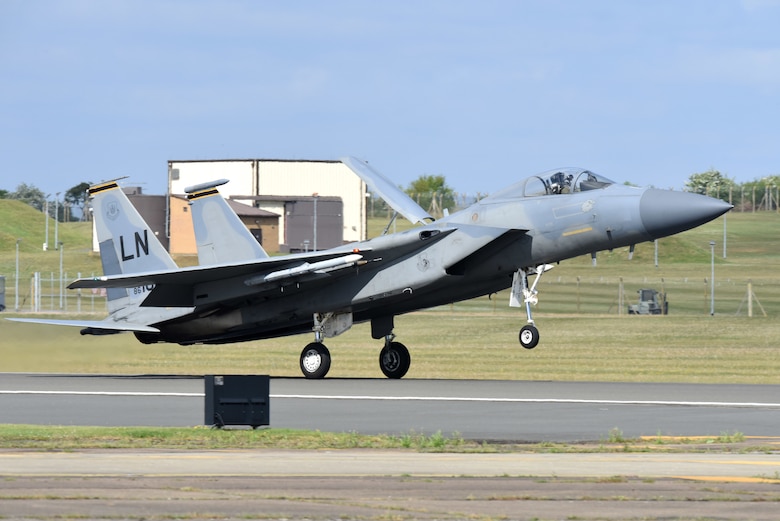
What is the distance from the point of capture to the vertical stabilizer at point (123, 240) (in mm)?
24562

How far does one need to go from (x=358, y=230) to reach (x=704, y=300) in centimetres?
3910

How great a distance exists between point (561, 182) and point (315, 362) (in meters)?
5.82

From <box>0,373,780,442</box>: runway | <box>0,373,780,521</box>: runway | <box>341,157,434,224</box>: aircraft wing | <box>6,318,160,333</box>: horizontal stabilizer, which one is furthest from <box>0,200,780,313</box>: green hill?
<box>0,373,780,521</box>: runway

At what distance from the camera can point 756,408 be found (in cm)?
1684

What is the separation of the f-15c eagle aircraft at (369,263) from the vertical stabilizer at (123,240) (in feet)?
0.09

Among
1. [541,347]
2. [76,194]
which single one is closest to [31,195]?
[76,194]

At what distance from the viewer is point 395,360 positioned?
78.4ft

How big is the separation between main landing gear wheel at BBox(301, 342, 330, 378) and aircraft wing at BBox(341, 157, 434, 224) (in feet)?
11.2

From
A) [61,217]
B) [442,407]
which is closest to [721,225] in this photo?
[61,217]

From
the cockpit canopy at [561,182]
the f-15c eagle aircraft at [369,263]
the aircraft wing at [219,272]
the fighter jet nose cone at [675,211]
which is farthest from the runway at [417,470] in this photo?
the cockpit canopy at [561,182]

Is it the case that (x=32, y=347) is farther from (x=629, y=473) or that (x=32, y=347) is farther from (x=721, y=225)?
(x=721, y=225)

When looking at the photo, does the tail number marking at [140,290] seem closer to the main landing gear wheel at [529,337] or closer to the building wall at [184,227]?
the main landing gear wheel at [529,337]

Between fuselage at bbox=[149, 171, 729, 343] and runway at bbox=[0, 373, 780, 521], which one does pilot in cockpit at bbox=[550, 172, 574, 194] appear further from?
runway at bbox=[0, 373, 780, 521]

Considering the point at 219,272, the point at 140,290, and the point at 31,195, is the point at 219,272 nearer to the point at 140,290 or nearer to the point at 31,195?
the point at 140,290
